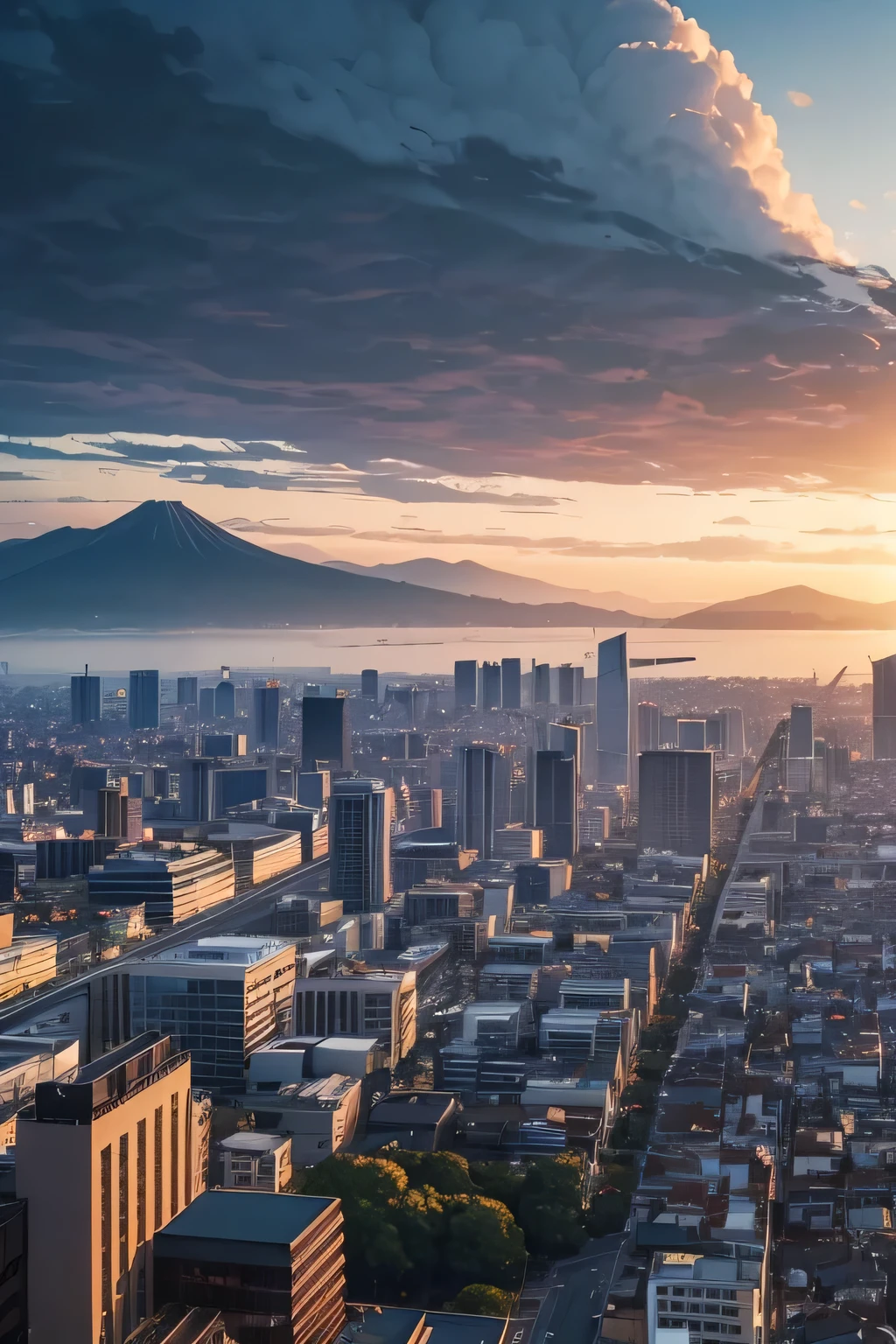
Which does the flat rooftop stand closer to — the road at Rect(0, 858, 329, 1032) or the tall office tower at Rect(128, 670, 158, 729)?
the road at Rect(0, 858, 329, 1032)

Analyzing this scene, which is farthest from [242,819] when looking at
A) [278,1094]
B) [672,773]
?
[278,1094]

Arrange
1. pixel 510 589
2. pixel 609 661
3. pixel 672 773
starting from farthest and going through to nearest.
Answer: pixel 609 661
pixel 672 773
pixel 510 589

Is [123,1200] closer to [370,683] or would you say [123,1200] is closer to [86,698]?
[370,683]

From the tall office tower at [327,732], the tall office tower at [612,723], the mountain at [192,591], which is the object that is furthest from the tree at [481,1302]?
the tall office tower at [327,732]

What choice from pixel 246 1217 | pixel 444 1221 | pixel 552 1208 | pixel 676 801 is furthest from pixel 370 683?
pixel 246 1217

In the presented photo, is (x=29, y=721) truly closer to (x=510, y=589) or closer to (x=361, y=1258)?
(x=510, y=589)

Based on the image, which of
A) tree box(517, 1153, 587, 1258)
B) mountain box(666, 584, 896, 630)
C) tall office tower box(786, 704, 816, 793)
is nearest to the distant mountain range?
mountain box(666, 584, 896, 630)

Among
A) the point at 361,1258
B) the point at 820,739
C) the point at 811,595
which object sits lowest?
the point at 361,1258
